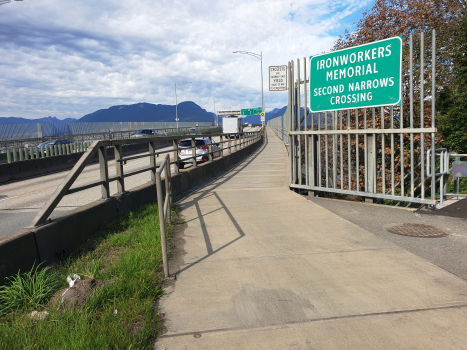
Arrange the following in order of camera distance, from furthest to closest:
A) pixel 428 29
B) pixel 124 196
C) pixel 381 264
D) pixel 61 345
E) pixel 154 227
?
1. pixel 428 29
2. pixel 124 196
3. pixel 154 227
4. pixel 381 264
5. pixel 61 345

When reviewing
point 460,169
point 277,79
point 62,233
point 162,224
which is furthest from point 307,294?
point 277,79

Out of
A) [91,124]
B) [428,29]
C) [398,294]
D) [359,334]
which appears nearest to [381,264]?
[398,294]

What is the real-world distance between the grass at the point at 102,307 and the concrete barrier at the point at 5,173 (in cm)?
1325

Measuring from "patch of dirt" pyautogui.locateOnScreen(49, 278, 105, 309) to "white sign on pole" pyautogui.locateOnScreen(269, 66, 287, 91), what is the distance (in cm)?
2006

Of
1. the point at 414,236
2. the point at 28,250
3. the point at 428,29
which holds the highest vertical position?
the point at 428,29

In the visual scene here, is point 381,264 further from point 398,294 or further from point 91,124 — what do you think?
point 91,124

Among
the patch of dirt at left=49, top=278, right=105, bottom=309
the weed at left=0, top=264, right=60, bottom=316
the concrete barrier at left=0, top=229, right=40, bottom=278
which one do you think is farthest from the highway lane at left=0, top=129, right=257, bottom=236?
the patch of dirt at left=49, top=278, right=105, bottom=309

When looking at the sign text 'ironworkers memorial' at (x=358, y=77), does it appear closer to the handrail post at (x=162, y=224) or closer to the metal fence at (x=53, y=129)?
the handrail post at (x=162, y=224)

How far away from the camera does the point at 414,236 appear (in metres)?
5.93

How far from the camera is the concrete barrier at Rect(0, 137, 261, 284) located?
13.6ft

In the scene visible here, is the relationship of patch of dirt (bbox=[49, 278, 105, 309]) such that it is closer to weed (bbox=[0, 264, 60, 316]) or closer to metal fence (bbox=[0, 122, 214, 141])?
weed (bbox=[0, 264, 60, 316])

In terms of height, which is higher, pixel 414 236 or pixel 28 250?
pixel 28 250

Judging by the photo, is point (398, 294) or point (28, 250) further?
point (28, 250)

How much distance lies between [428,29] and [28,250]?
21144 millimetres
